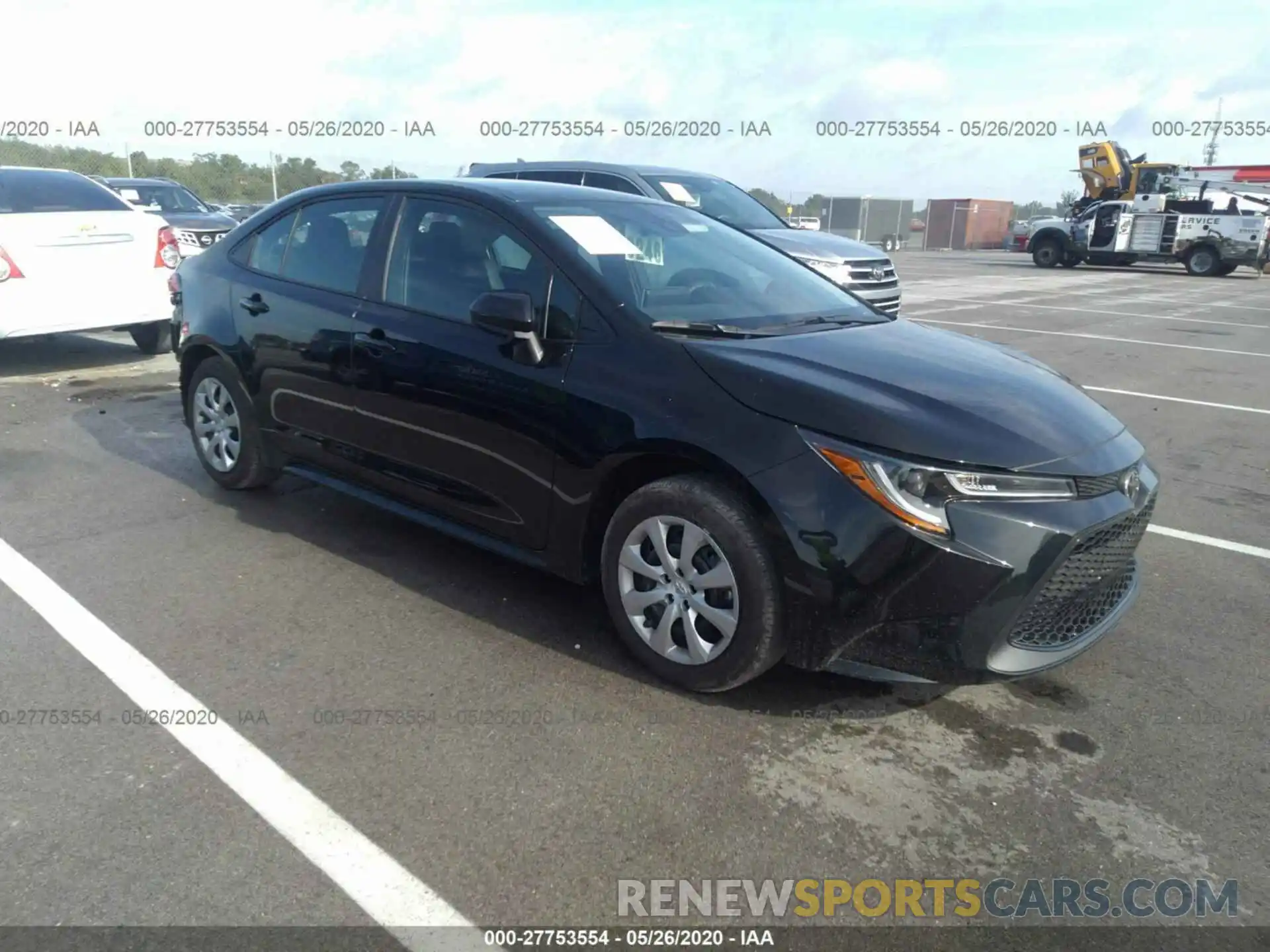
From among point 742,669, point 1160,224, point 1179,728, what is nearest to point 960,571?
point 742,669

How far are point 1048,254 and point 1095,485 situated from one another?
3272 cm

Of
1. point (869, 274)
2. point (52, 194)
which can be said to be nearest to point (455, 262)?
point (52, 194)

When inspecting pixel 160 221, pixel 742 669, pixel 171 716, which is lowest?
pixel 171 716

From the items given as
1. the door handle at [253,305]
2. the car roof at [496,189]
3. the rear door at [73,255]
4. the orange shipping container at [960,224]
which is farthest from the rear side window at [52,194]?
the orange shipping container at [960,224]

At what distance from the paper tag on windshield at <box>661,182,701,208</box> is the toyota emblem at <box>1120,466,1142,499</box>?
750cm

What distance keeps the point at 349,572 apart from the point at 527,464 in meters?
1.21

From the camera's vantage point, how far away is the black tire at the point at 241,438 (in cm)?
488

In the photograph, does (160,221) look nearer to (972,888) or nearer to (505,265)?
(505,265)

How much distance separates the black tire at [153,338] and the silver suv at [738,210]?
12.0 feet

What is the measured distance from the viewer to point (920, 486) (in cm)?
282

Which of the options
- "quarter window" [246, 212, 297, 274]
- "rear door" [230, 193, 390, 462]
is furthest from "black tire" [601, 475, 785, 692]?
"quarter window" [246, 212, 297, 274]

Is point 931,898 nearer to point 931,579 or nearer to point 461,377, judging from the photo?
point 931,579

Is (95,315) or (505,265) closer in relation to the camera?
(505,265)

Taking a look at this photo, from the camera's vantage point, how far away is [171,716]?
3.12 m
